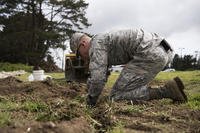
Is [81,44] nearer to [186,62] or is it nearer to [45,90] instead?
[45,90]

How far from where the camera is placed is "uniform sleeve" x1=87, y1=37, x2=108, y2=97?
8.22m

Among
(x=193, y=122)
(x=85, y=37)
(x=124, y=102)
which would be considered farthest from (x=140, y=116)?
(x=85, y=37)

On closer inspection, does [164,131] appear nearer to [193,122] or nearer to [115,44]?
[193,122]

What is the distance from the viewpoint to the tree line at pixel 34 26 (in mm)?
→ 43188

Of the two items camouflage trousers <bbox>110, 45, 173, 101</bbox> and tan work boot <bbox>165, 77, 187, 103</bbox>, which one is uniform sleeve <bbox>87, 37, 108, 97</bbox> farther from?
tan work boot <bbox>165, 77, 187, 103</bbox>

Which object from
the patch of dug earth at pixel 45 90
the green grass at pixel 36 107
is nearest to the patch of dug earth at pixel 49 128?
the green grass at pixel 36 107

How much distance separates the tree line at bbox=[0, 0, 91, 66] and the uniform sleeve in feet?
112

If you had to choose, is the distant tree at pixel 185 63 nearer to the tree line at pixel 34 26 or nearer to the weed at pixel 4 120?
the tree line at pixel 34 26

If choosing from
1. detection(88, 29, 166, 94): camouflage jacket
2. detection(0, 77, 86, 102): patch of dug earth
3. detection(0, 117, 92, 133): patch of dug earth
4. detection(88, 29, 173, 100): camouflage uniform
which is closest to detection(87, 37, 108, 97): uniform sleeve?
detection(88, 29, 166, 94): camouflage jacket

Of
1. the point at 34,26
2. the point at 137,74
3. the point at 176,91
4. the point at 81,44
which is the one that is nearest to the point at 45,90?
the point at 81,44

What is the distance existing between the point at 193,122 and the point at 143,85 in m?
3.00

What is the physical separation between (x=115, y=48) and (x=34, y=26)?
36.2m

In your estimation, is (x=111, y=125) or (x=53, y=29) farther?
(x=53, y=29)

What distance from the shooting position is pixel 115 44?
872 centimetres
